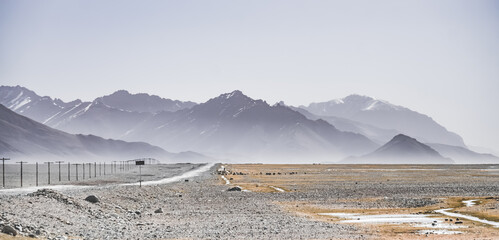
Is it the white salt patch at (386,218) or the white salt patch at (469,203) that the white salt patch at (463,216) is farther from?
the white salt patch at (469,203)

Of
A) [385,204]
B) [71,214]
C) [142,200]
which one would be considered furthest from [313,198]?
[71,214]

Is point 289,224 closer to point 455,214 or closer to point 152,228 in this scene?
point 152,228

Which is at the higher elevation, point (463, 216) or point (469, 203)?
point (469, 203)

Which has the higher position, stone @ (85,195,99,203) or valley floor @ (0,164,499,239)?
stone @ (85,195,99,203)

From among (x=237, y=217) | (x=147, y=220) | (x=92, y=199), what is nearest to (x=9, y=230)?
(x=147, y=220)

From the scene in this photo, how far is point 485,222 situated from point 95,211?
23.9 metres

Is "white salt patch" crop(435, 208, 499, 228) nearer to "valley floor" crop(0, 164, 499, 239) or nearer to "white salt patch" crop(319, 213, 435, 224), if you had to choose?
"valley floor" crop(0, 164, 499, 239)

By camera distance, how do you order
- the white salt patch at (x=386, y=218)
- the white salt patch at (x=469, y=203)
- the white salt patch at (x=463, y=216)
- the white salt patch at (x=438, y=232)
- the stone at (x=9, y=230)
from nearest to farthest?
the stone at (x=9, y=230) → the white salt patch at (x=438, y=232) → the white salt patch at (x=463, y=216) → the white salt patch at (x=386, y=218) → the white salt patch at (x=469, y=203)

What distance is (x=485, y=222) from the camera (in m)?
37.8

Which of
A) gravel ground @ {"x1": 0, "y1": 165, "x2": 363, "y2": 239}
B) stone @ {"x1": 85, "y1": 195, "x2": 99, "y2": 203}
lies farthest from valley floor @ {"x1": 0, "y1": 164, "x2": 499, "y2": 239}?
stone @ {"x1": 85, "y1": 195, "x2": 99, "y2": 203}

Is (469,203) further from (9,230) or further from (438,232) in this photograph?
(9,230)

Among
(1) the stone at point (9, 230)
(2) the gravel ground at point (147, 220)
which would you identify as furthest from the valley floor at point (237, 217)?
(1) the stone at point (9, 230)

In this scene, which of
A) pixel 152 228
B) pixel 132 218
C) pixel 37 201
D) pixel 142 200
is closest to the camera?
pixel 152 228

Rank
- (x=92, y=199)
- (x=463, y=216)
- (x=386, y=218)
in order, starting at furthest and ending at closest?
1. (x=92, y=199)
2. (x=463, y=216)
3. (x=386, y=218)
